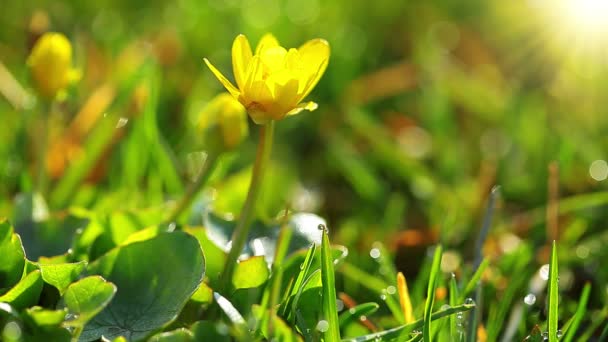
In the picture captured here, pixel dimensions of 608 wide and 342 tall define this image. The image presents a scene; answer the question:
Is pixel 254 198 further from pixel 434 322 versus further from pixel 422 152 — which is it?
pixel 422 152

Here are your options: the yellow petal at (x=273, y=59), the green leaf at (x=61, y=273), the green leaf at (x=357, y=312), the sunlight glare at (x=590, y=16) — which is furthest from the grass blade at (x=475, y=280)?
the sunlight glare at (x=590, y=16)

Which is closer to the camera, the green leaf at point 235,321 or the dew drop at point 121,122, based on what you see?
the green leaf at point 235,321

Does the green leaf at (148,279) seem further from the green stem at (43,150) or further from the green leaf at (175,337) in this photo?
the green stem at (43,150)

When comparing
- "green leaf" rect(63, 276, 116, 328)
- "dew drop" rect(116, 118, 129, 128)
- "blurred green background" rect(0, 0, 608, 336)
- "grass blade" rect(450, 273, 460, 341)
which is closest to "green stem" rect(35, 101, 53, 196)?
"blurred green background" rect(0, 0, 608, 336)

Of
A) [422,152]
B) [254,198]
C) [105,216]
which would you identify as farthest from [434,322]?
[422,152]

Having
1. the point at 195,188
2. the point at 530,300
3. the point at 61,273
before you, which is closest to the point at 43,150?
the point at 195,188

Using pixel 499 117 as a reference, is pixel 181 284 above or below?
below
